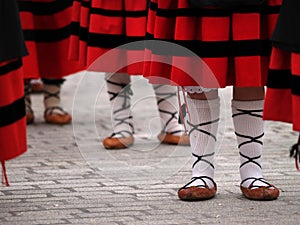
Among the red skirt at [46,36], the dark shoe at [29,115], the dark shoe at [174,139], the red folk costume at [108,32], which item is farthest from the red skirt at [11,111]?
the dark shoe at [29,115]

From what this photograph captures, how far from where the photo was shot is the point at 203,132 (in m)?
4.16

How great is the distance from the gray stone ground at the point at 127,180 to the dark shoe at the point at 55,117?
0.07 meters

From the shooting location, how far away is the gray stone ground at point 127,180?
389cm

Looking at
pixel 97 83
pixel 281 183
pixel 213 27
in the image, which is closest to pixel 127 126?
pixel 281 183

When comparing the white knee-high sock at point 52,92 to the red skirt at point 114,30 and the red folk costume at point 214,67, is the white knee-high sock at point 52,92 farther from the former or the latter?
the red folk costume at point 214,67

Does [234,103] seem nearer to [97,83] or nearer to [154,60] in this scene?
[154,60]

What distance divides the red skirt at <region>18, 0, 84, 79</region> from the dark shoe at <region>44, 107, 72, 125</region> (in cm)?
35

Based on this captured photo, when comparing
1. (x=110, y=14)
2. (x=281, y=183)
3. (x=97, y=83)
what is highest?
(x=110, y=14)

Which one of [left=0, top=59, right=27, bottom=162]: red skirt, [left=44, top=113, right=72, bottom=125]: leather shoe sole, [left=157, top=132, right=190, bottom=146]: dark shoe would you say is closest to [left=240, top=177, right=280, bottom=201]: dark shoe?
[left=0, top=59, right=27, bottom=162]: red skirt

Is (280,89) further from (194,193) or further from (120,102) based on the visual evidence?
(120,102)

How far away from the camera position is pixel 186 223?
3754mm

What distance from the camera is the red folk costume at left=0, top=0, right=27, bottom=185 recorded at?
3.72 meters

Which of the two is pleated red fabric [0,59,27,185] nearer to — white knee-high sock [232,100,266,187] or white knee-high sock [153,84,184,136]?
white knee-high sock [232,100,266,187]

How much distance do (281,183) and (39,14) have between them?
7.33 feet
